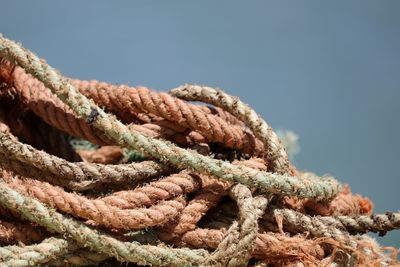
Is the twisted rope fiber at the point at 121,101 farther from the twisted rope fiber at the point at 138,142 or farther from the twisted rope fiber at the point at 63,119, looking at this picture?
the twisted rope fiber at the point at 138,142

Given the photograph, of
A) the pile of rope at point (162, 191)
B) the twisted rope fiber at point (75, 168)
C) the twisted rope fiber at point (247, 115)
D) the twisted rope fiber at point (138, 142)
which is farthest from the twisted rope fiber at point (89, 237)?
the twisted rope fiber at point (247, 115)

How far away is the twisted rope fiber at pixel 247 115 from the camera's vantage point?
5.95 ft

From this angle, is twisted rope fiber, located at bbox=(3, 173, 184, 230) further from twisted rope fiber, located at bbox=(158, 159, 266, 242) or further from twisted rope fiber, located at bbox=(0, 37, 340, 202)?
twisted rope fiber, located at bbox=(0, 37, 340, 202)

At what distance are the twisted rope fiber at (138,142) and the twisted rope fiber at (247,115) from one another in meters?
0.10

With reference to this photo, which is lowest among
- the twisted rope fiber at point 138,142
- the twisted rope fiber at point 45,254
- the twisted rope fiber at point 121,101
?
the twisted rope fiber at point 45,254

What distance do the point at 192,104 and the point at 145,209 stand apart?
1.47ft

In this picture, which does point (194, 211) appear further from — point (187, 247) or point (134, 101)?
point (134, 101)

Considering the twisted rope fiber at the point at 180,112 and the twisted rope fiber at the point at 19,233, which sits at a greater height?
the twisted rope fiber at the point at 180,112

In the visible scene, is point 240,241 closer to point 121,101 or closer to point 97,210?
point 97,210

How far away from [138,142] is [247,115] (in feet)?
1.28

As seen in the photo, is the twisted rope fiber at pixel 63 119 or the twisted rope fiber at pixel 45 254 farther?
the twisted rope fiber at pixel 63 119

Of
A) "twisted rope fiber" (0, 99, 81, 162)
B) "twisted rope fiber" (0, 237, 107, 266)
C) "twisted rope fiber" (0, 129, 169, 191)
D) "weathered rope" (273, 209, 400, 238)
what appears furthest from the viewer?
"twisted rope fiber" (0, 99, 81, 162)

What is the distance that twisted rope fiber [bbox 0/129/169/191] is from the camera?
5.35 ft

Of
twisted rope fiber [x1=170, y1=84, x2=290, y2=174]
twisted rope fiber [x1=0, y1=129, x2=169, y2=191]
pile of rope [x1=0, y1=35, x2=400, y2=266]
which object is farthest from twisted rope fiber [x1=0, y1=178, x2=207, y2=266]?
twisted rope fiber [x1=170, y1=84, x2=290, y2=174]
